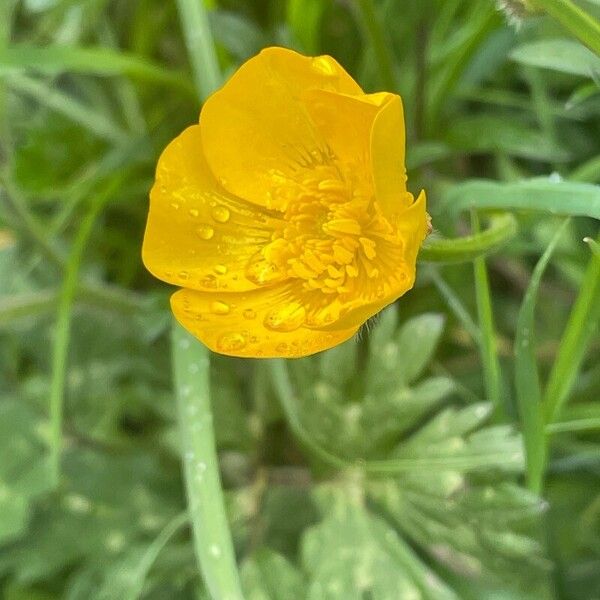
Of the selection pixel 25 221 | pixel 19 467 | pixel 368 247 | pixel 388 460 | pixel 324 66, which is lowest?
pixel 19 467

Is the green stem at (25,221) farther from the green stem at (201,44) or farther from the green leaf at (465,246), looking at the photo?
the green leaf at (465,246)

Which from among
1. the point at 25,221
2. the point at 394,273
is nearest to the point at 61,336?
the point at 25,221

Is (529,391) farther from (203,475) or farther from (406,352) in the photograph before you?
(203,475)

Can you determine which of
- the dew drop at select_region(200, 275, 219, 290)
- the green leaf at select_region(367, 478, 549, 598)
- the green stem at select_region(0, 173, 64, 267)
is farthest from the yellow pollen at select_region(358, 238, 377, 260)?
the green stem at select_region(0, 173, 64, 267)

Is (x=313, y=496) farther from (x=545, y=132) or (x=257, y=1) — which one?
(x=257, y=1)

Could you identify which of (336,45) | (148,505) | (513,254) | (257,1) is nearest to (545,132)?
(513,254)

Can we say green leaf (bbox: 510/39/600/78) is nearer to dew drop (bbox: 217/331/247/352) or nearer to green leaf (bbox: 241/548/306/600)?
dew drop (bbox: 217/331/247/352)

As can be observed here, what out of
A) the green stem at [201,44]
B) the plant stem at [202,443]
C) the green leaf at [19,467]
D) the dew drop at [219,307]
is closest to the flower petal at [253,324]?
the dew drop at [219,307]
